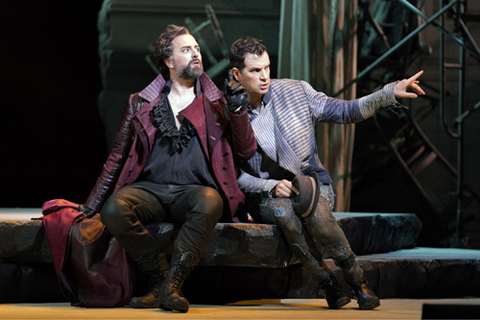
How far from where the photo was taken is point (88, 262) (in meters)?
3.20

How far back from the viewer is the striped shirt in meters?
3.36

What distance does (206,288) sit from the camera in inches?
134

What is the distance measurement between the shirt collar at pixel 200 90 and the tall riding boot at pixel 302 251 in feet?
1.91

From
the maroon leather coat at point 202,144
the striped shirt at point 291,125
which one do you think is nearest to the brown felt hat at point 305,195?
the striped shirt at point 291,125

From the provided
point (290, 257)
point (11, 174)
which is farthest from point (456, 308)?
point (11, 174)

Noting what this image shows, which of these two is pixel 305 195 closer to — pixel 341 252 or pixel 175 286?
pixel 341 252

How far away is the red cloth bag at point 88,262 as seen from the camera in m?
3.17

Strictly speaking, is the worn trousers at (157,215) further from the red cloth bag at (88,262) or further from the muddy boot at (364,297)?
the muddy boot at (364,297)

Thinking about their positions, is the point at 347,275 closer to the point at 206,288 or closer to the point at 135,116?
the point at 206,288

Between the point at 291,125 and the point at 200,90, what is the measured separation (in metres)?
0.46

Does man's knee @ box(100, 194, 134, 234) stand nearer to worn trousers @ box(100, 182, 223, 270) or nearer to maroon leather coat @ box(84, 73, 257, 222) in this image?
worn trousers @ box(100, 182, 223, 270)

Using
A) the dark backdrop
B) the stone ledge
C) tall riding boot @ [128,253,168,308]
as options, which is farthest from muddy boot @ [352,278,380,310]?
the dark backdrop

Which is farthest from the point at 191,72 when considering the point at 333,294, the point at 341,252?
the point at 333,294

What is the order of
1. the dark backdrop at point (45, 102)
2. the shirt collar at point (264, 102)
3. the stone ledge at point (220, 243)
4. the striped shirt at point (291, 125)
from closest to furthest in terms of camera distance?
the stone ledge at point (220, 243) < the striped shirt at point (291, 125) < the shirt collar at point (264, 102) < the dark backdrop at point (45, 102)
